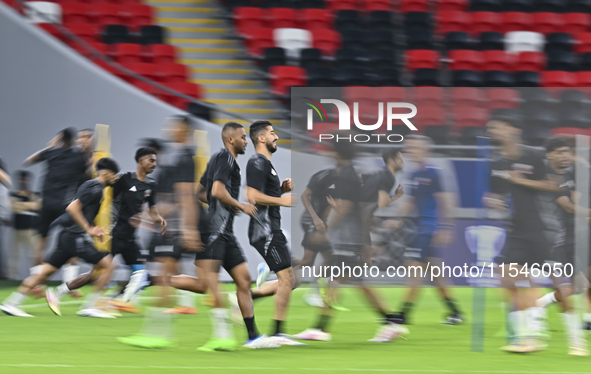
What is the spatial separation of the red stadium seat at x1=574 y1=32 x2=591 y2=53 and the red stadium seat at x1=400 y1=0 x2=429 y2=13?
278 centimetres

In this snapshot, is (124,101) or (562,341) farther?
(124,101)

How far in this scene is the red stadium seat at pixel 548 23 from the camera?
1409cm

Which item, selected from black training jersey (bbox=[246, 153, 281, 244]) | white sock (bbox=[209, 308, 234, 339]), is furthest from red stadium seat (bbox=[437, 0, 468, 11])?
white sock (bbox=[209, 308, 234, 339])

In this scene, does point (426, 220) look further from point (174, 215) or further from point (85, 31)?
point (85, 31)

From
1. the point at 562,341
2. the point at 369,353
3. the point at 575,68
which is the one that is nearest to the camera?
the point at 369,353

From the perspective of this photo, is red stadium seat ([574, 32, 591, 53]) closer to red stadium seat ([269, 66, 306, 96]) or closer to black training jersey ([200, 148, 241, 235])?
red stadium seat ([269, 66, 306, 96])

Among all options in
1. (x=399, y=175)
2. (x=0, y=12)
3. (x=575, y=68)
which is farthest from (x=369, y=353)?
(x=575, y=68)

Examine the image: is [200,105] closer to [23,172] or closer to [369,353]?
[23,172]

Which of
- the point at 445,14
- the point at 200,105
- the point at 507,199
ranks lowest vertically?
Answer: the point at 507,199

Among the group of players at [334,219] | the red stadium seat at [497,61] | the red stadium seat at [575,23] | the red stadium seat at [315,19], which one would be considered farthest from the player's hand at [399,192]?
the red stadium seat at [575,23]

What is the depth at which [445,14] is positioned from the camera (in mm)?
14062

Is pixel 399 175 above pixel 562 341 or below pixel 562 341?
above

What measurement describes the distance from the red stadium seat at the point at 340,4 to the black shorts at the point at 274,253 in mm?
9089

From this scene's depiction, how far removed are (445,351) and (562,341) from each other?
1.25 m
